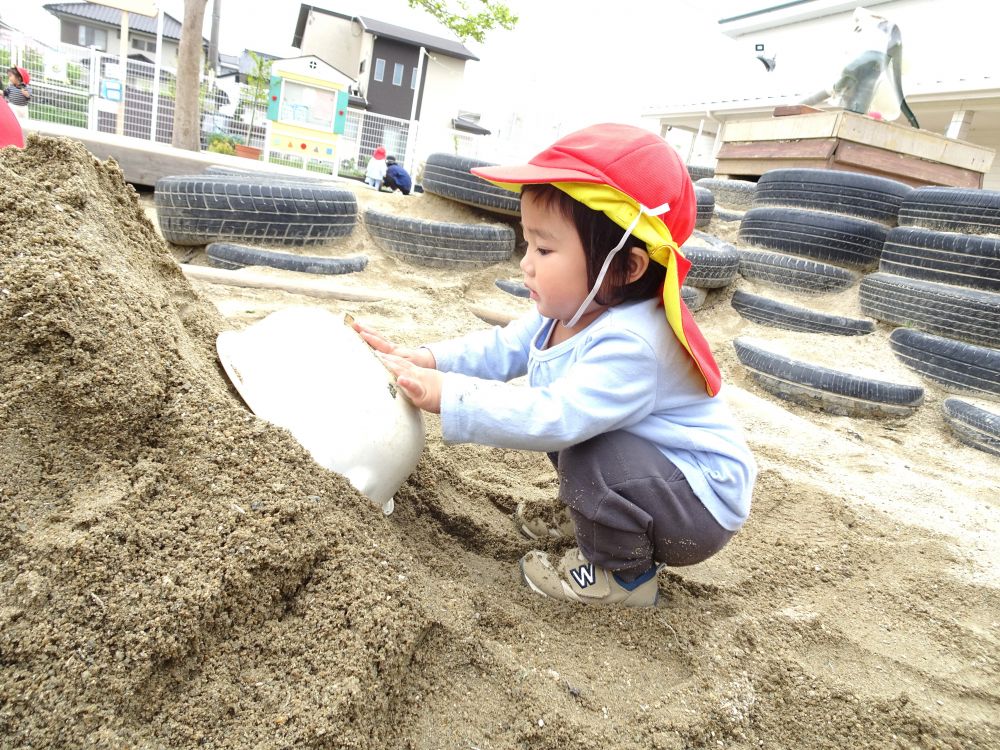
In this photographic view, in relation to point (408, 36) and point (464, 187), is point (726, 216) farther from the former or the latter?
point (408, 36)

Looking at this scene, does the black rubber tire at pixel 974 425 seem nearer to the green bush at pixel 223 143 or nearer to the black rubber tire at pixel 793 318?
the black rubber tire at pixel 793 318

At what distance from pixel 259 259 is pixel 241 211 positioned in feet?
1.36

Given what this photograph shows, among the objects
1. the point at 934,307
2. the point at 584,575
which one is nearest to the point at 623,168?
the point at 584,575

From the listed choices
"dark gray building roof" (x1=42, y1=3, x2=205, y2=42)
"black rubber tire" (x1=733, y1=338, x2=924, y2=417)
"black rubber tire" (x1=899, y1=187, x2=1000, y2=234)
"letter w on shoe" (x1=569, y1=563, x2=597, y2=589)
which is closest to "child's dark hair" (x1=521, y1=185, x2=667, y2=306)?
"letter w on shoe" (x1=569, y1=563, x2=597, y2=589)

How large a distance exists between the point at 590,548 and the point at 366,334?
76 cm

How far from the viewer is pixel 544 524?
1989 mm

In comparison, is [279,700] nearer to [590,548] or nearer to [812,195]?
[590,548]

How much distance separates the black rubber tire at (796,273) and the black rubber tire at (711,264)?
0.53 feet

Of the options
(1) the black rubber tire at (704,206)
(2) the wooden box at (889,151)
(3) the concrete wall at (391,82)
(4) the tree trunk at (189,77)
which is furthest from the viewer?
(3) the concrete wall at (391,82)

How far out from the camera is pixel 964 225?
14.1 feet

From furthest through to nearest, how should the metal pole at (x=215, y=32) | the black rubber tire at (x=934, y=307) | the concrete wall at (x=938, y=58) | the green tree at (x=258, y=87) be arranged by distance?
the metal pole at (x=215, y=32) < the green tree at (x=258, y=87) < the concrete wall at (x=938, y=58) < the black rubber tire at (x=934, y=307)

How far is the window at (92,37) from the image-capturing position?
38375mm

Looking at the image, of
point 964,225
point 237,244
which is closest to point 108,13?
point 237,244

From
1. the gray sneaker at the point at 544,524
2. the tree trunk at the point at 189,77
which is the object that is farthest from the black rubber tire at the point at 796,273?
the tree trunk at the point at 189,77
